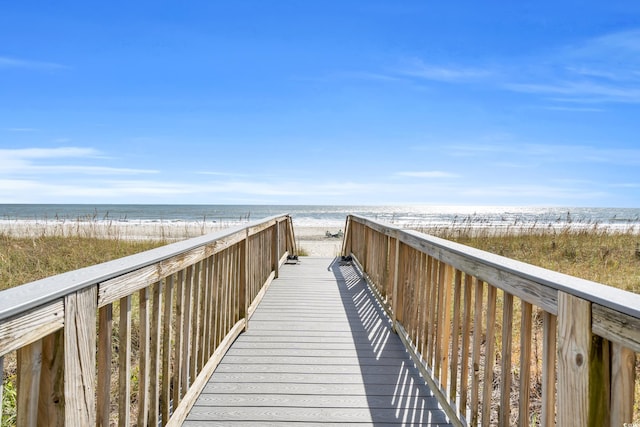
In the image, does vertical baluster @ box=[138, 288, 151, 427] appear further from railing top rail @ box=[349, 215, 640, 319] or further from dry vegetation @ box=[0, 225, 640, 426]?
dry vegetation @ box=[0, 225, 640, 426]

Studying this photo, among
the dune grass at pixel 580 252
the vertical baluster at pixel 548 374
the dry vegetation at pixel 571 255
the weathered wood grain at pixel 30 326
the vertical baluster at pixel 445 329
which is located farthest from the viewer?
the dune grass at pixel 580 252

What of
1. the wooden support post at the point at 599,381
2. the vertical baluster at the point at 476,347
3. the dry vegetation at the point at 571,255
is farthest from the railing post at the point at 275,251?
the wooden support post at the point at 599,381

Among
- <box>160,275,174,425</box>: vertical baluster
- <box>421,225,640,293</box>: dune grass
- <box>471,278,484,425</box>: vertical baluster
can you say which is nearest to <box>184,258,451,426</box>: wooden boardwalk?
<box>160,275,174,425</box>: vertical baluster

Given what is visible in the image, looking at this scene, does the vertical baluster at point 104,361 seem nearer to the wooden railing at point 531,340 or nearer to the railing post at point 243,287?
the wooden railing at point 531,340

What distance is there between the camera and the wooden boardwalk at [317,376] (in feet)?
8.13

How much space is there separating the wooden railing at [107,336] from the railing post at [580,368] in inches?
60.0

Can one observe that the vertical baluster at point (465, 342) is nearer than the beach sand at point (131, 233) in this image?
Yes

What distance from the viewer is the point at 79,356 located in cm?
127

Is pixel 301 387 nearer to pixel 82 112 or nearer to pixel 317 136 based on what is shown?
pixel 82 112

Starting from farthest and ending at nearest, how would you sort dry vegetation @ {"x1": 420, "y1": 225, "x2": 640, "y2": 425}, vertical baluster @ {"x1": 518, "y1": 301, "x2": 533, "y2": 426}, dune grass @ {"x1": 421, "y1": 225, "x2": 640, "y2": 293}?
dune grass @ {"x1": 421, "y1": 225, "x2": 640, "y2": 293} < dry vegetation @ {"x1": 420, "y1": 225, "x2": 640, "y2": 425} < vertical baluster @ {"x1": 518, "y1": 301, "x2": 533, "y2": 426}

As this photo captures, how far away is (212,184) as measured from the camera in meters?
80.4

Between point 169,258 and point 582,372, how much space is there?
1819 mm

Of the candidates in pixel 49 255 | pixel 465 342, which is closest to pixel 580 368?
pixel 465 342

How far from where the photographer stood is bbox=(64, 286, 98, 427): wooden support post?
1.21 m
